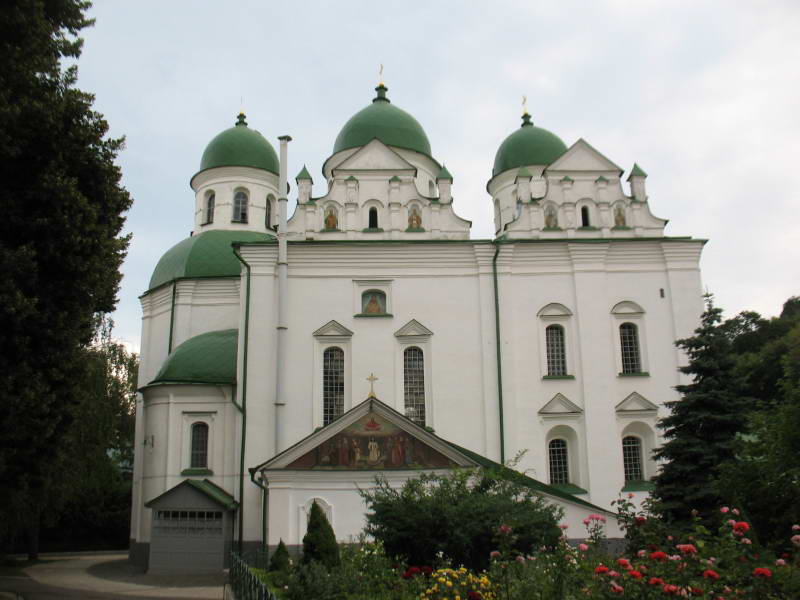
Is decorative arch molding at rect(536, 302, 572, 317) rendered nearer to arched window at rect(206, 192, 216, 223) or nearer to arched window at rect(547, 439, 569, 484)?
arched window at rect(547, 439, 569, 484)

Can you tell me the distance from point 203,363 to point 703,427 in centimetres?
1495

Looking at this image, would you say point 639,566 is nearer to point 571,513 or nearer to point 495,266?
point 571,513

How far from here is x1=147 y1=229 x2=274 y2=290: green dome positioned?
26844 millimetres

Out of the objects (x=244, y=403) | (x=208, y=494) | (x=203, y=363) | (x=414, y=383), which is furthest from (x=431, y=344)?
(x=208, y=494)

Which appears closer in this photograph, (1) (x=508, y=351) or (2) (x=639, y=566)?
(2) (x=639, y=566)

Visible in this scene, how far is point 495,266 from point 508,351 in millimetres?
2715

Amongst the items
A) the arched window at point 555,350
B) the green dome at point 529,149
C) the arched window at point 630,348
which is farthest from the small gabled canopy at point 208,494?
the green dome at point 529,149

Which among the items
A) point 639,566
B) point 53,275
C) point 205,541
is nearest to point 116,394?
point 205,541

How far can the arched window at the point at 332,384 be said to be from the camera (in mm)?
21609

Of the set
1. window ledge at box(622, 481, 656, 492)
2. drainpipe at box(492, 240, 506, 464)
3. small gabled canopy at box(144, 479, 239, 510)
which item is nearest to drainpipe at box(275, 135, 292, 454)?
small gabled canopy at box(144, 479, 239, 510)

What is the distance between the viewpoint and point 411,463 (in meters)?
18.8

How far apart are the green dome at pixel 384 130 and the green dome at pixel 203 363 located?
9.19 meters

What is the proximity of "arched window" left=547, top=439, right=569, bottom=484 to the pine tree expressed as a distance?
20.6ft

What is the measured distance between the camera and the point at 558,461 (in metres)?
22.1
